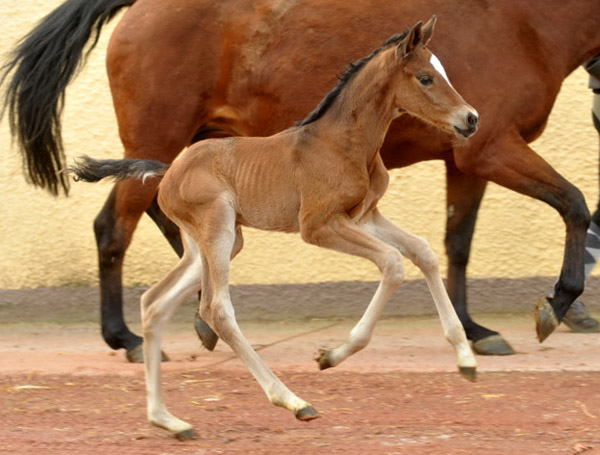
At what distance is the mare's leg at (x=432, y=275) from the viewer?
4.31 m

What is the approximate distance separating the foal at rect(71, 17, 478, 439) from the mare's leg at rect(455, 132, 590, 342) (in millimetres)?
1252

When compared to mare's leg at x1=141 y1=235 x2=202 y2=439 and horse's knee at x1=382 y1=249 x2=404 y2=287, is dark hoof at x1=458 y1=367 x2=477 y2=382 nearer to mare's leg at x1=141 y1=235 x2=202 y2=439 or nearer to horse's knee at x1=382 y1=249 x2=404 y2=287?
horse's knee at x1=382 y1=249 x2=404 y2=287

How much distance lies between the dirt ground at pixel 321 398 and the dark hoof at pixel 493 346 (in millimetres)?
107

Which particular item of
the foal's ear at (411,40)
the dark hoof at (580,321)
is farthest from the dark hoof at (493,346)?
the foal's ear at (411,40)

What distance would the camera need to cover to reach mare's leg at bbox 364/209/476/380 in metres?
4.31

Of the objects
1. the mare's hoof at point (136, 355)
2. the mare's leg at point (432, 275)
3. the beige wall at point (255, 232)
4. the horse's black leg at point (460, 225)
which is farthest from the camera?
the beige wall at point (255, 232)

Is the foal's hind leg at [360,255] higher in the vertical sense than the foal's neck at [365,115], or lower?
lower

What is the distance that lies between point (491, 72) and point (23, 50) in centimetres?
271

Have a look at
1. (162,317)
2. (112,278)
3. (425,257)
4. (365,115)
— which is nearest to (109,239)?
(112,278)

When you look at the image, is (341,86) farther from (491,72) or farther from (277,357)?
(277,357)

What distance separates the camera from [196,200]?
4.40m

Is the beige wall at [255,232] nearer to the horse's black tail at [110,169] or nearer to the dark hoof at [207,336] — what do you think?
the dark hoof at [207,336]

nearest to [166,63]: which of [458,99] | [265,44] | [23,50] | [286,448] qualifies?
[265,44]

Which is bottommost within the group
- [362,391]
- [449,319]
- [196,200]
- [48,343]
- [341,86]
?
[48,343]
